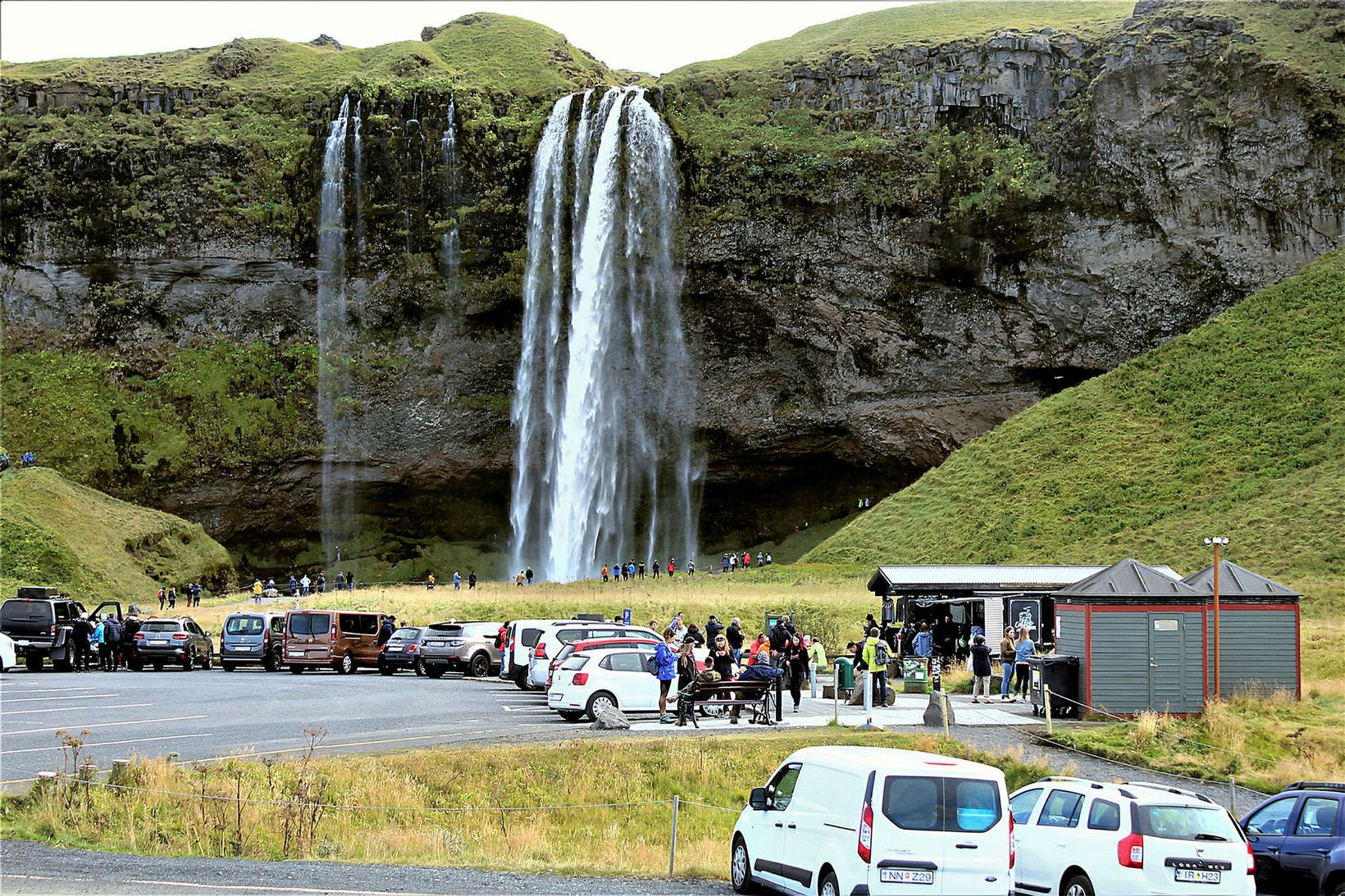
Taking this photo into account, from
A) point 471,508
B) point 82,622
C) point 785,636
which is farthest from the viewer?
point 471,508

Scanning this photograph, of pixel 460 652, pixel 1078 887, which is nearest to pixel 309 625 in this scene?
pixel 460 652

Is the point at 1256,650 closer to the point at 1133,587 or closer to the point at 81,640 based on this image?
the point at 1133,587

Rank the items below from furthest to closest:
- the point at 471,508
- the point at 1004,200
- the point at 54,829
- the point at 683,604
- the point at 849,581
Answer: the point at 471,508 → the point at 1004,200 → the point at 849,581 → the point at 683,604 → the point at 54,829

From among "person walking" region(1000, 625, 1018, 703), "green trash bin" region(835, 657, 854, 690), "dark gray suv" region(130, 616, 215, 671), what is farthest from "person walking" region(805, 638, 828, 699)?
"dark gray suv" region(130, 616, 215, 671)

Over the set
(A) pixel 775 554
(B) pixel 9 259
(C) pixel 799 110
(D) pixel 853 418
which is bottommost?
(A) pixel 775 554

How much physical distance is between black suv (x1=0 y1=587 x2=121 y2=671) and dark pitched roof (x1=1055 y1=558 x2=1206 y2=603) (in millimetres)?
24783

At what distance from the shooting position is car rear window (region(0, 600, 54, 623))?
110 feet

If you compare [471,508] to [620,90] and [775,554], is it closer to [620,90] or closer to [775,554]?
[775,554]

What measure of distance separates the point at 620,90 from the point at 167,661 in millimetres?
43953

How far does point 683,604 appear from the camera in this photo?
42.2 meters

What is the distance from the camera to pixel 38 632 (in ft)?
110

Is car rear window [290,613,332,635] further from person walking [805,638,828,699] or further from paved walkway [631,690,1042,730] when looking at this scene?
paved walkway [631,690,1042,730]

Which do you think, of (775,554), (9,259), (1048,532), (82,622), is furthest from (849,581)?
(9,259)

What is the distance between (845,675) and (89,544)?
38.1 m
